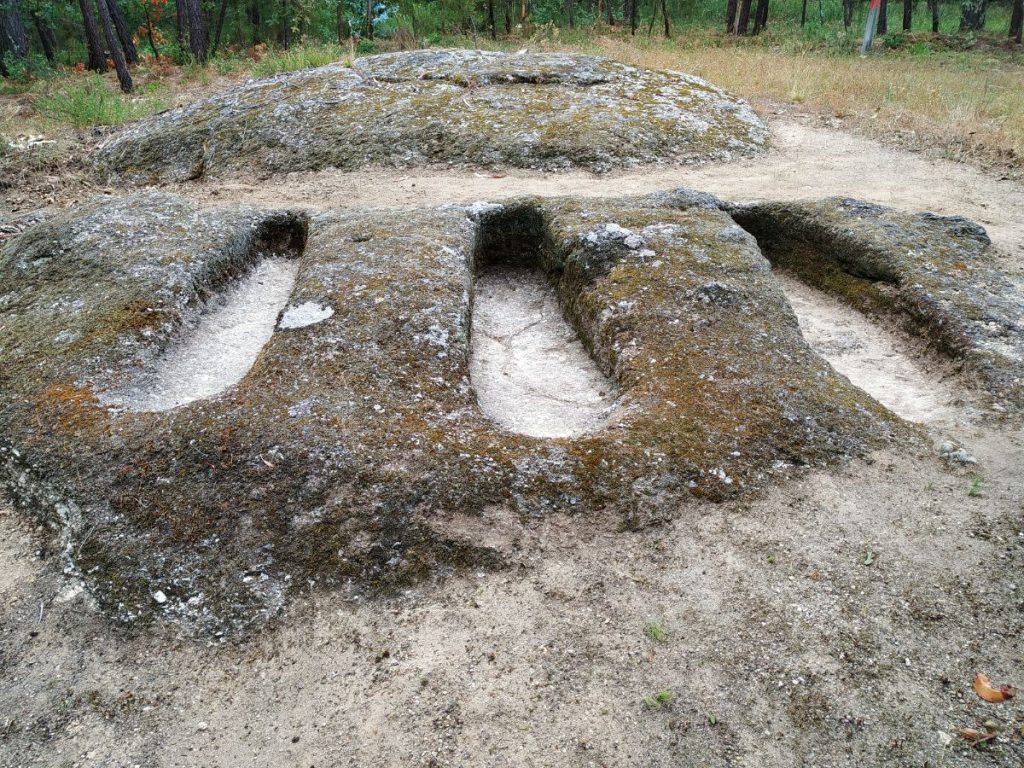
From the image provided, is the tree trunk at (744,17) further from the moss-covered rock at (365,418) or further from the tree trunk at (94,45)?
the moss-covered rock at (365,418)

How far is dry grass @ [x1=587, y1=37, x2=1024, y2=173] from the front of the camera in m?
9.68

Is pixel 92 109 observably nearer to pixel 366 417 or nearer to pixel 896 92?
pixel 366 417

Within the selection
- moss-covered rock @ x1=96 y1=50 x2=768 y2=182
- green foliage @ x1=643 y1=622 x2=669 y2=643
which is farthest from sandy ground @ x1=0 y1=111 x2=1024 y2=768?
moss-covered rock @ x1=96 y1=50 x2=768 y2=182

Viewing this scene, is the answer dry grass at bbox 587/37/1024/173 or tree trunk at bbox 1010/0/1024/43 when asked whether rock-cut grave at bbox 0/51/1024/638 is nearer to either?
dry grass at bbox 587/37/1024/173

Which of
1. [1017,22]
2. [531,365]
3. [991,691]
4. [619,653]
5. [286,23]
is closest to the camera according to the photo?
[991,691]

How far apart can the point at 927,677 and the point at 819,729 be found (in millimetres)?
569

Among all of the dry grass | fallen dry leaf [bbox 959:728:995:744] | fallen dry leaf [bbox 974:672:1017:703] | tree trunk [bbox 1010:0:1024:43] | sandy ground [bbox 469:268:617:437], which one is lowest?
fallen dry leaf [bbox 959:728:995:744]

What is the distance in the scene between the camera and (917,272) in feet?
18.4

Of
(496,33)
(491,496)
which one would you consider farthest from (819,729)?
(496,33)

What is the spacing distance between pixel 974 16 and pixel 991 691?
32.1 m

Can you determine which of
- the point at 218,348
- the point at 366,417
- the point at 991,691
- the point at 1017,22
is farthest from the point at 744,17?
the point at 991,691

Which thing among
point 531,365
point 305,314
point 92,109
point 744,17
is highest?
point 744,17

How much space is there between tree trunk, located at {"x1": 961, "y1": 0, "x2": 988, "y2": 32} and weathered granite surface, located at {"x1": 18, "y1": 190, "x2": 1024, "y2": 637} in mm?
27060

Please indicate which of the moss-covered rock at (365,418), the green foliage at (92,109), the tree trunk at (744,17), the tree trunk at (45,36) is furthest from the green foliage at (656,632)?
the tree trunk at (45,36)
